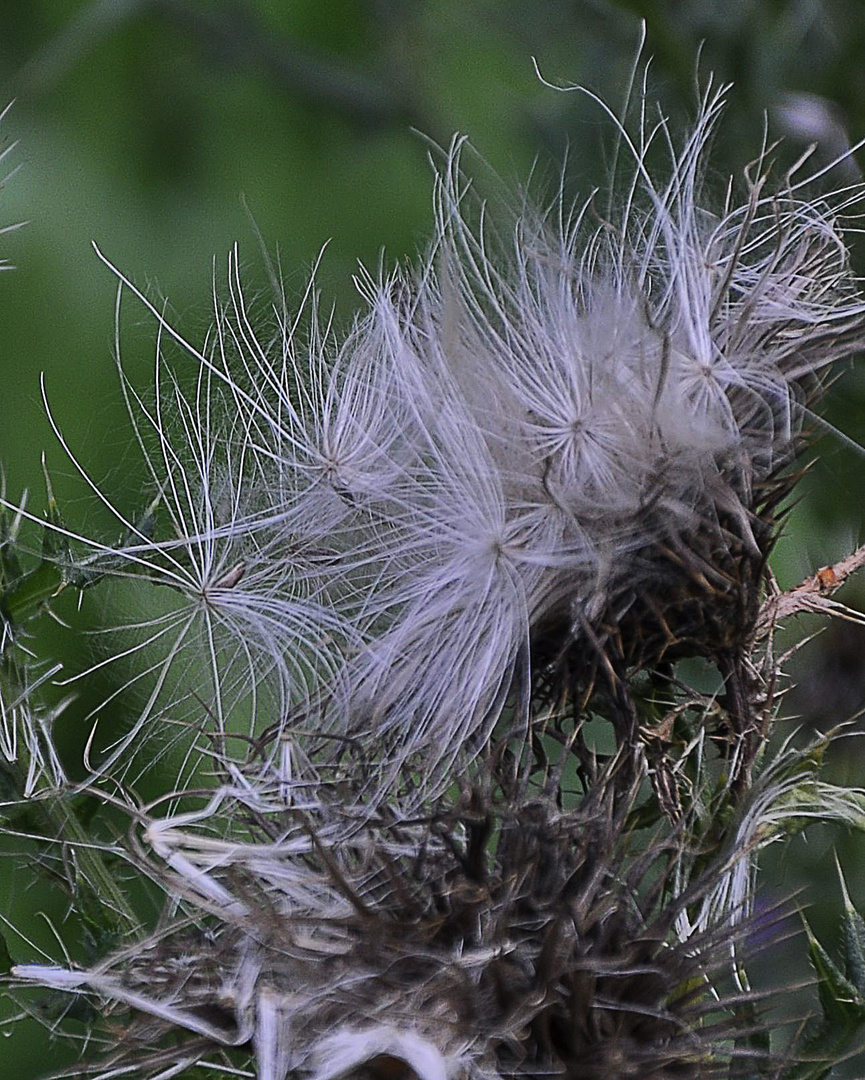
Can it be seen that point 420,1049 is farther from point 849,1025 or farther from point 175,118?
point 175,118

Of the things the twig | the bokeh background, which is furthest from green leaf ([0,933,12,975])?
the twig

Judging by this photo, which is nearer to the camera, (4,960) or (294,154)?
(4,960)

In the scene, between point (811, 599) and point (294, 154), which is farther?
point (294, 154)

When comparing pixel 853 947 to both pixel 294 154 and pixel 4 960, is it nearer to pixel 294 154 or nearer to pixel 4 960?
pixel 4 960

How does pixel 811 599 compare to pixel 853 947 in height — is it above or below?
above

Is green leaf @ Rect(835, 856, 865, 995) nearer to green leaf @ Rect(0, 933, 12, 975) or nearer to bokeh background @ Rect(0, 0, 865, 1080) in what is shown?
bokeh background @ Rect(0, 0, 865, 1080)

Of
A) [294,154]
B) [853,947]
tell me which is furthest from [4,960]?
[294,154]

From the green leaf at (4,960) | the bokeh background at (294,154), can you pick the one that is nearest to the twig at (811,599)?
the bokeh background at (294,154)

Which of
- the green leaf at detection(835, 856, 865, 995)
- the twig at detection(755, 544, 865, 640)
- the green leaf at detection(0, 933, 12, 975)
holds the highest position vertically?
the twig at detection(755, 544, 865, 640)

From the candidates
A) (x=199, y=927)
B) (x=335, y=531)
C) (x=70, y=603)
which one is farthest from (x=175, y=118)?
(x=199, y=927)
